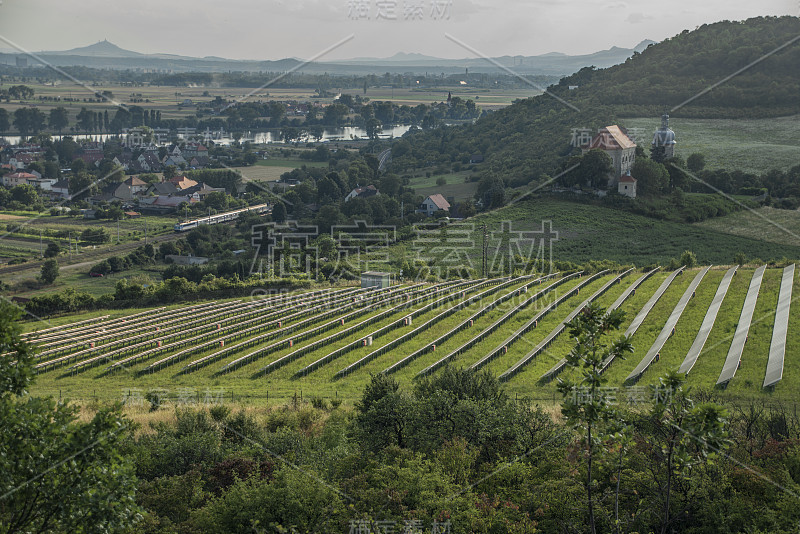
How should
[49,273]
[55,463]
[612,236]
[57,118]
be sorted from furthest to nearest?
[57,118] < [612,236] < [49,273] < [55,463]

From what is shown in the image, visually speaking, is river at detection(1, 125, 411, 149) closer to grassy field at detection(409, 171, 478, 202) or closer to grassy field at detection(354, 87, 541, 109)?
grassy field at detection(354, 87, 541, 109)

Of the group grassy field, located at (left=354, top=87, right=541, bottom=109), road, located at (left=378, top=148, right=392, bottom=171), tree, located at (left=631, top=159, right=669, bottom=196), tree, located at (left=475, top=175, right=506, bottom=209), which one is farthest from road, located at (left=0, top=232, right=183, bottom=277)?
grassy field, located at (left=354, top=87, right=541, bottom=109)

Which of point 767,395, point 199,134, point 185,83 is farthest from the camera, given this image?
point 185,83

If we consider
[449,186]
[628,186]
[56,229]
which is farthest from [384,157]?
[628,186]

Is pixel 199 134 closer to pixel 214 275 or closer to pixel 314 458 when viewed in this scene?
pixel 214 275

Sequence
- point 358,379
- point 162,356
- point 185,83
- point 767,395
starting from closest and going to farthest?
point 767,395 < point 358,379 < point 162,356 < point 185,83

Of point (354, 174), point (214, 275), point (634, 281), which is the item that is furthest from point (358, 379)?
point (354, 174)

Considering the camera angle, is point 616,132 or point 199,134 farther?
point 199,134

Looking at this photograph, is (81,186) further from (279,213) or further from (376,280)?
(376,280)
